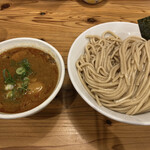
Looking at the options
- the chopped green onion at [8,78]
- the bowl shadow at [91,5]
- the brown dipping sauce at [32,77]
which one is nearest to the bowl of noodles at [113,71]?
the brown dipping sauce at [32,77]

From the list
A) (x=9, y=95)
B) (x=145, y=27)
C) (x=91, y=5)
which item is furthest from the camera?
(x=91, y=5)

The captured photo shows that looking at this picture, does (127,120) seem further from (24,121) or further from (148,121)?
(24,121)

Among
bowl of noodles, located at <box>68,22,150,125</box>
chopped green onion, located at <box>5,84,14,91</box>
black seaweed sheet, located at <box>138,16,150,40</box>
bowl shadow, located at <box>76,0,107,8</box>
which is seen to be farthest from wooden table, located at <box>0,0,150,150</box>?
black seaweed sheet, located at <box>138,16,150,40</box>

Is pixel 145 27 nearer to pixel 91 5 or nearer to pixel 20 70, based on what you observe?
pixel 91 5

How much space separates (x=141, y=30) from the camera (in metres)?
1.71

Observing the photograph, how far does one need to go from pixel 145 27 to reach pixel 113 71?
68 cm

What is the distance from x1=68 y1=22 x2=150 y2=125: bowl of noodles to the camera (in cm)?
132

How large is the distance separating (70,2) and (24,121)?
2.12 metres

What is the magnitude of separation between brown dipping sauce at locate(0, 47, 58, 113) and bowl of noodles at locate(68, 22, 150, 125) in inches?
8.7

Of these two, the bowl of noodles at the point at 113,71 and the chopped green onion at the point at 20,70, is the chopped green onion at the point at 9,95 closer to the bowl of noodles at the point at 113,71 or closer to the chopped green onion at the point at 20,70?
the chopped green onion at the point at 20,70

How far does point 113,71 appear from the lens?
1.49 meters

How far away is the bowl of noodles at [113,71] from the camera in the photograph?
1.32 m

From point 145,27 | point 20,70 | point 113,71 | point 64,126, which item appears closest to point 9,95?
point 20,70

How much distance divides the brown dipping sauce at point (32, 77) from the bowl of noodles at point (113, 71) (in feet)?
0.72
